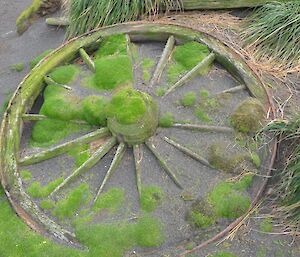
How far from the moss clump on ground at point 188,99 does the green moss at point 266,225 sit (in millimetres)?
1400

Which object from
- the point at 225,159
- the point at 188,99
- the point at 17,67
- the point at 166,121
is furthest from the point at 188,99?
the point at 17,67

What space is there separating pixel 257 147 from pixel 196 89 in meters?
0.94

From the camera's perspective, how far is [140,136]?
4.82m

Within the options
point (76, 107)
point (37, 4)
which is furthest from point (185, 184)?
point (37, 4)

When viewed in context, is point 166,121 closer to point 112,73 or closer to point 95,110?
point 95,110

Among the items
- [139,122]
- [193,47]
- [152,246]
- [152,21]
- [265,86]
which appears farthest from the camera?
[152,21]

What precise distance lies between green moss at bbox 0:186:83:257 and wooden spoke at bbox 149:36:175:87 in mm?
1920

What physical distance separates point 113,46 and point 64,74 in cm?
65

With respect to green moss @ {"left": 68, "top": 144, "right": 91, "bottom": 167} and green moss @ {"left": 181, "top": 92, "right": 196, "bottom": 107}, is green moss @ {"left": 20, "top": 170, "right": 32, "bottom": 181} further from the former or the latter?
green moss @ {"left": 181, "top": 92, "right": 196, "bottom": 107}

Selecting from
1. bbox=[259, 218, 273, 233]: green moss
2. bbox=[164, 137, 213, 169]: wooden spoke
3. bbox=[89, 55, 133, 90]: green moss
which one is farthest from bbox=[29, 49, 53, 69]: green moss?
bbox=[259, 218, 273, 233]: green moss

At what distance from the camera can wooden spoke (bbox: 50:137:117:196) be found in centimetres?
482

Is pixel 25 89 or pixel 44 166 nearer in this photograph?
pixel 44 166

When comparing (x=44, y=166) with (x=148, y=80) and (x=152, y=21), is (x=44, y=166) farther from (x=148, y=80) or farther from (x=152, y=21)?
(x=152, y=21)

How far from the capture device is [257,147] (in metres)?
4.79
